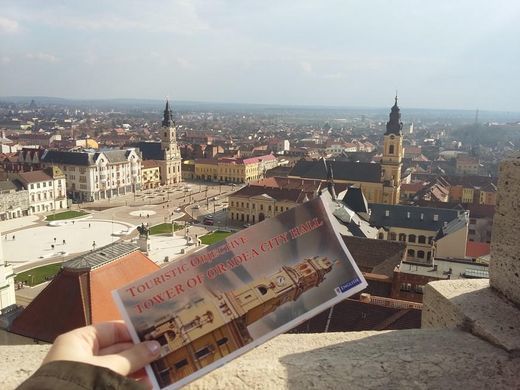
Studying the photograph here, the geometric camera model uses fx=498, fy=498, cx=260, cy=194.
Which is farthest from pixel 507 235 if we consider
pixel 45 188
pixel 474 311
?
pixel 45 188

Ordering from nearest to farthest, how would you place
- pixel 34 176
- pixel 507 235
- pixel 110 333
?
pixel 110 333
pixel 507 235
pixel 34 176

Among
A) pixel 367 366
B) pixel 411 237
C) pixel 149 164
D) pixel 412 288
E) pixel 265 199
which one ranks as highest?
pixel 367 366

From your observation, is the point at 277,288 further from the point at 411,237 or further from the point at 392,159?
the point at 392,159

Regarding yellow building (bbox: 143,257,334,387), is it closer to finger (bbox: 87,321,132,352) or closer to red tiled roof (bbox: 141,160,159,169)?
finger (bbox: 87,321,132,352)

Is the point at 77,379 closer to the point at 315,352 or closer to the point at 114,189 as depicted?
the point at 315,352

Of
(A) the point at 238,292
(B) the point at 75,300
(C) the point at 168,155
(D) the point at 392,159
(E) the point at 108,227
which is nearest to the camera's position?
(A) the point at 238,292

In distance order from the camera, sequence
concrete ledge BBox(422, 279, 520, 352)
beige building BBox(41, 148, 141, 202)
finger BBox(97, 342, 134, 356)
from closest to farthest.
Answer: finger BBox(97, 342, 134, 356) → concrete ledge BBox(422, 279, 520, 352) → beige building BBox(41, 148, 141, 202)

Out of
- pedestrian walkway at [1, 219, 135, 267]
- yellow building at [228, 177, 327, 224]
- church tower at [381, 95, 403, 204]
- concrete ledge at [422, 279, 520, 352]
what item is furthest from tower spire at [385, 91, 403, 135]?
concrete ledge at [422, 279, 520, 352]

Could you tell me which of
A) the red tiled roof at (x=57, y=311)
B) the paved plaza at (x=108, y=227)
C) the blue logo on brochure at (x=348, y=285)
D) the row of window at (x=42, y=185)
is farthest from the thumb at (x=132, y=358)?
the row of window at (x=42, y=185)
